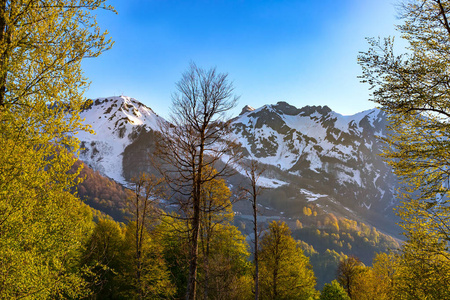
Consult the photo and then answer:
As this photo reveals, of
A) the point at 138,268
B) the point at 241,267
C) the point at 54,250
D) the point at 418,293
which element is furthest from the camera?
the point at 241,267

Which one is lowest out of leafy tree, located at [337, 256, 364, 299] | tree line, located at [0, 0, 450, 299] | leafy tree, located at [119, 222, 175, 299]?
leafy tree, located at [337, 256, 364, 299]

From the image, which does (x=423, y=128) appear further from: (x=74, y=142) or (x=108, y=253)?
(x=108, y=253)

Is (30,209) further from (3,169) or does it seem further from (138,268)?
(138,268)

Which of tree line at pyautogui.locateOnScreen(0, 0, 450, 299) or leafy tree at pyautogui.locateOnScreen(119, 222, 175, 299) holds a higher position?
tree line at pyautogui.locateOnScreen(0, 0, 450, 299)

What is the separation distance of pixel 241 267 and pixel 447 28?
1880 cm

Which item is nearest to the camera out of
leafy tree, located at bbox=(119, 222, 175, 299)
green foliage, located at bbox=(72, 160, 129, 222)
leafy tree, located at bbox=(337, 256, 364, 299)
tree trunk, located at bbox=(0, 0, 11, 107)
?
tree trunk, located at bbox=(0, 0, 11, 107)

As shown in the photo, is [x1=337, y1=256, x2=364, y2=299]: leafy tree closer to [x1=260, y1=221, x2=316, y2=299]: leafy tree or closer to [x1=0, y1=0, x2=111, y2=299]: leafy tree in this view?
[x1=260, y1=221, x2=316, y2=299]: leafy tree

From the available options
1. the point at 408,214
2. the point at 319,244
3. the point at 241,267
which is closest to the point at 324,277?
the point at 319,244

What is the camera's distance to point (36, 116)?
6.05m

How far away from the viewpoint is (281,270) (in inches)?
690

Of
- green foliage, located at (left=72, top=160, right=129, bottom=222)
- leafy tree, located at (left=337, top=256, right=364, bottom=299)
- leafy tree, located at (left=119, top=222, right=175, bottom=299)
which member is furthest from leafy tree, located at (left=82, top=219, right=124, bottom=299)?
green foliage, located at (left=72, top=160, right=129, bottom=222)

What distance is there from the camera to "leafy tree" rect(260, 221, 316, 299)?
17453mm

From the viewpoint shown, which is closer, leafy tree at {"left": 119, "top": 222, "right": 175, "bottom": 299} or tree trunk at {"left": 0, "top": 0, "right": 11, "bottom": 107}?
tree trunk at {"left": 0, "top": 0, "right": 11, "bottom": 107}

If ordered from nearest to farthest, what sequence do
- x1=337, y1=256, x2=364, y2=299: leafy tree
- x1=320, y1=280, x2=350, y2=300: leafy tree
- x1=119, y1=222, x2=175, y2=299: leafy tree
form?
x1=119, y1=222, x2=175, y2=299: leafy tree → x1=320, y1=280, x2=350, y2=300: leafy tree → x1=337, y1=256, x2=364, y2=299: leafy tree
